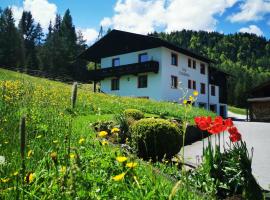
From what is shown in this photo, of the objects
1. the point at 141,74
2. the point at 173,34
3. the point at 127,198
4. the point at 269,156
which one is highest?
the point at 173,34

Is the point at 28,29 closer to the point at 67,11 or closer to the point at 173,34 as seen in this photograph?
the point at 67,11

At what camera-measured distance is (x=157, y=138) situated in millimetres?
10000

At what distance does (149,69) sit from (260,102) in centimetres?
1300

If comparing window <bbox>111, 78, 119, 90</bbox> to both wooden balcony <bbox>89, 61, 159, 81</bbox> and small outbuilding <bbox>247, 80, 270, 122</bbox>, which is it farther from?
small outbuilding <bbox>247, 80, 270, 122</bbox>

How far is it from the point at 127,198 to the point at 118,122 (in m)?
8.92

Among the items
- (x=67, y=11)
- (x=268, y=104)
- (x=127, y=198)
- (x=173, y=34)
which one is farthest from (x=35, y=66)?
(x=173, y=34)

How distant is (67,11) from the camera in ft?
304

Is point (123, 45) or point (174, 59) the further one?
point (123, 45)

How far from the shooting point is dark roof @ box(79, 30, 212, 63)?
40178 mm

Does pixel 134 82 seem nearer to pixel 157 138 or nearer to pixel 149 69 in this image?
pixel 149 69

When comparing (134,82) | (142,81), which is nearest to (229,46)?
(134,82)

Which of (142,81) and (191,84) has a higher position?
(142,81)

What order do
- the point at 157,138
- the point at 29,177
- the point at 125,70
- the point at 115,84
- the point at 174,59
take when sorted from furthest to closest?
1. the point at 115,84
2. the point at 174,59
3. the point at 125,70
4. the point at 157,138
5. the point at 29,177

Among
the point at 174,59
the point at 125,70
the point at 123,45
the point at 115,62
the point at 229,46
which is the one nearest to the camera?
the point at 125,70
